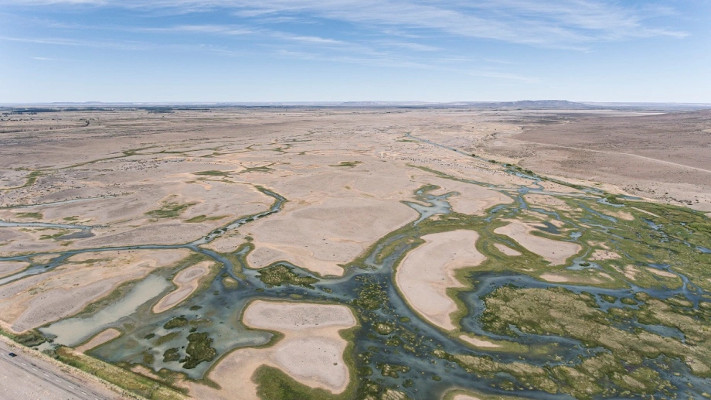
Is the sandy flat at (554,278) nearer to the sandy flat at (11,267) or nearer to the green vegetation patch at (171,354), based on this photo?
the green vegetation patch at (171,354)

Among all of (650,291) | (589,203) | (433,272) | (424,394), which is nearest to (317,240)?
(433,272)

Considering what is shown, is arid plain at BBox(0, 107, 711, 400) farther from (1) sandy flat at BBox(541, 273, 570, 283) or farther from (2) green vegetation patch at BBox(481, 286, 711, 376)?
(1) sandy flat at BBox(541, 273, 570, 283)

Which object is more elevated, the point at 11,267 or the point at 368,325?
the point at 11,267

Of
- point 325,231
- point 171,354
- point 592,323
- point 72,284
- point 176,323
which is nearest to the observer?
point 171,354

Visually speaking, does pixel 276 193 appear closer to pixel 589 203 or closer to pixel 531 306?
pixel 531 306

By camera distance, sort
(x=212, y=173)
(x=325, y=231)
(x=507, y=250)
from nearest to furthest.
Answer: (x=507, y=250) → (x=325, y=231) → (x=212, y=173)

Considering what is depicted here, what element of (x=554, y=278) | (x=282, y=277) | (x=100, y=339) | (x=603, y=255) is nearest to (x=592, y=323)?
(x=554, y=278)

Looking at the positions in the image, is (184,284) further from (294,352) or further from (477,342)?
(477,342)
